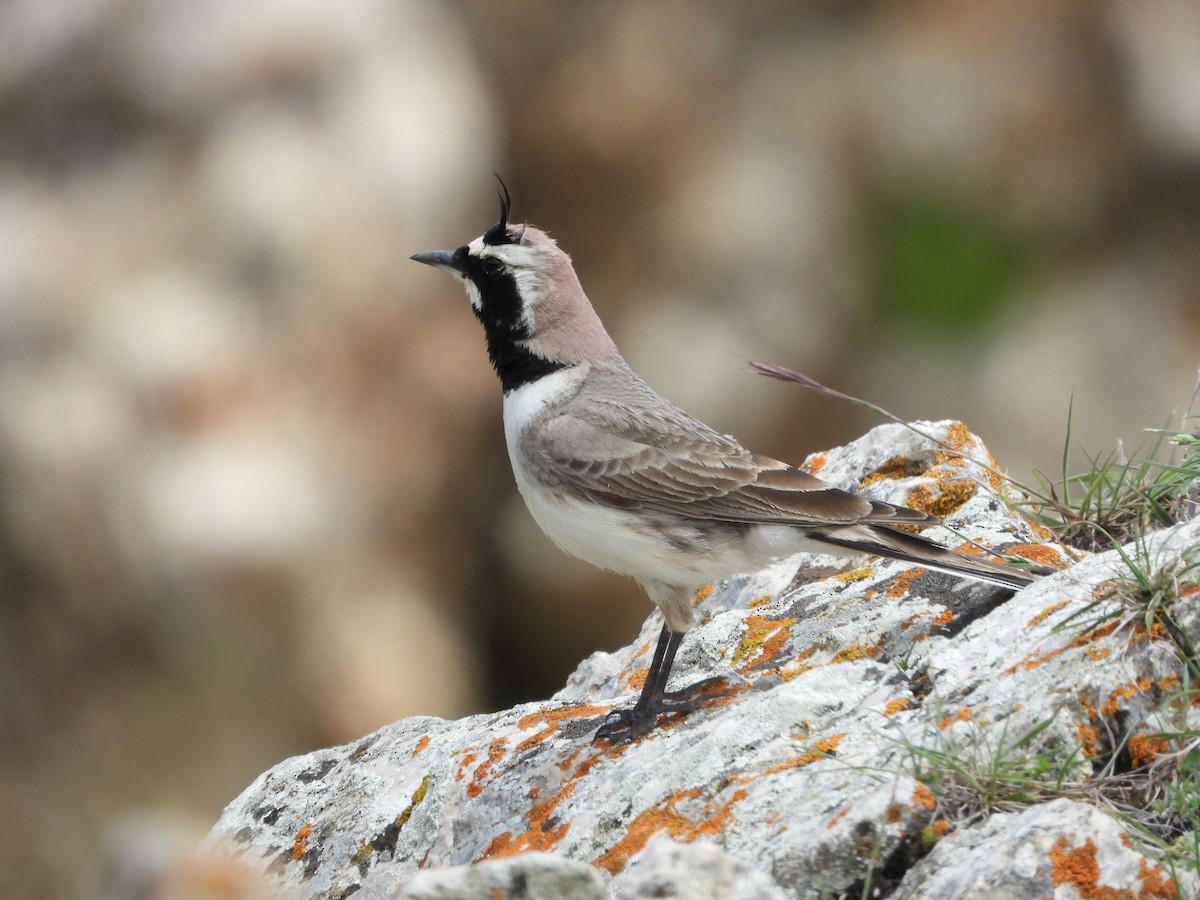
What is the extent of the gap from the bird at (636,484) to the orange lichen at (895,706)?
66 centimetres

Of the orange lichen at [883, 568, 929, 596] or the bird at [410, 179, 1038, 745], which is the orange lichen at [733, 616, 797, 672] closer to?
the bird at [410, 179, 1038, 745]

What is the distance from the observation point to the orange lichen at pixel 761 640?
5350 mm

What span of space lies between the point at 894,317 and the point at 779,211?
1.53 meters

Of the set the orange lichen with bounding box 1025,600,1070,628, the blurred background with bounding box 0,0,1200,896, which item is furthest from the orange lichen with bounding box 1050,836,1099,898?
the blurred background with bounding box 0,0,1200,896

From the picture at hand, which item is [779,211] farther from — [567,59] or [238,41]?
[238,41]

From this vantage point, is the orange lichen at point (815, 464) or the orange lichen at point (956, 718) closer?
the orange lichen at point (956, 718)

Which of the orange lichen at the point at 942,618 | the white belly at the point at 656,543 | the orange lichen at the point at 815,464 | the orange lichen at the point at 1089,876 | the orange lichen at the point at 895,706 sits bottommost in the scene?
the orange lichen at the point at 1089,876

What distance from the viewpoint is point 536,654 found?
12.7 m

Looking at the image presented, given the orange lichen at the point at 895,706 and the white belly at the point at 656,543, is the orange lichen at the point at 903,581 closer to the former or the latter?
the white belly at the point at 656,543

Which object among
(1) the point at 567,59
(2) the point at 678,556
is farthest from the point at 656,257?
(2) the point at 678,556

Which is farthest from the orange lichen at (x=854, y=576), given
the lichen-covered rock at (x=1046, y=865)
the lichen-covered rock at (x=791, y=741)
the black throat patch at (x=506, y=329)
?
the lichen-covered rock at (x=1046, y=865)

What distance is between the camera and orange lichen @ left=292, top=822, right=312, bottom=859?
511 centimetres

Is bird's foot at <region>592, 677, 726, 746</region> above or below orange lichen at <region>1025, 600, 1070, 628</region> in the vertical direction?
below

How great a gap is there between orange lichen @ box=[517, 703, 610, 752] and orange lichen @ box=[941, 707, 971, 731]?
1.70 metres
